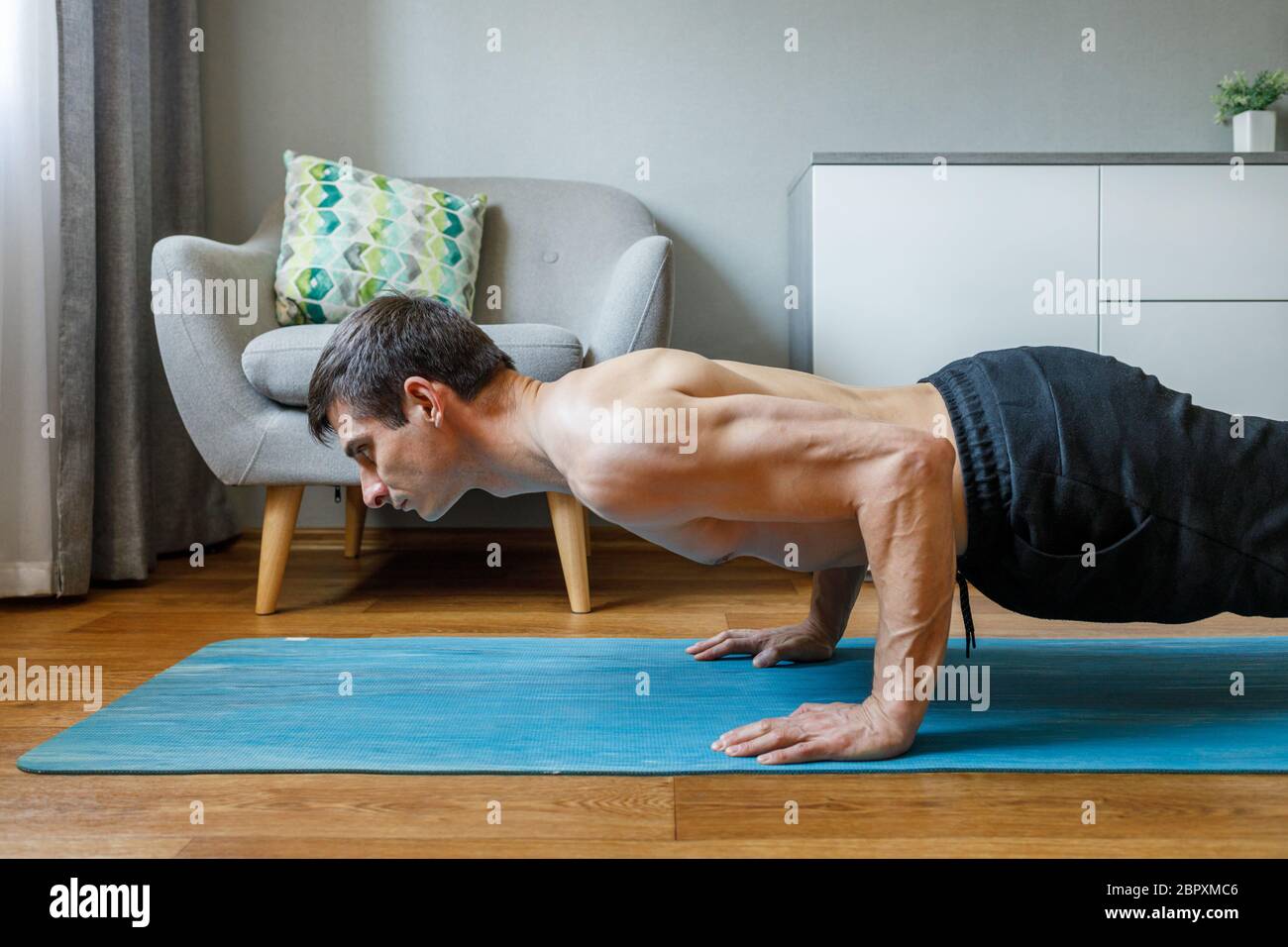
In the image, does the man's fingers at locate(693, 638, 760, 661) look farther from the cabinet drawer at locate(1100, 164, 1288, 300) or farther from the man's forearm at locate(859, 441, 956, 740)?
the cabinet drawer at locate(1100, 164, 1288, 300)

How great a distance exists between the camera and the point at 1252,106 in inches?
102

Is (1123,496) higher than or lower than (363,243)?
lower

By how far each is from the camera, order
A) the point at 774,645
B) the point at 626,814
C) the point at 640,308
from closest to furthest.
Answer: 1. the point at 626,814
2. the point at 774,645
3. the point at 640,308

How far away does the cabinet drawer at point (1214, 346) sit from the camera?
7.56 ft

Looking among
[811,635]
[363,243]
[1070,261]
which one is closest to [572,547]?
[811,635]

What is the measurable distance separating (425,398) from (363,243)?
119 centimetres

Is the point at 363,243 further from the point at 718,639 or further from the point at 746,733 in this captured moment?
the point at 746,733

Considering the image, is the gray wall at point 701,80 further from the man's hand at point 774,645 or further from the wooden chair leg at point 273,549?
the man's hand at point 774,645

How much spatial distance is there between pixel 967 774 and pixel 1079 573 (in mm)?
267

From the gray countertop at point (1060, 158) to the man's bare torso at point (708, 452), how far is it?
47.5 inches

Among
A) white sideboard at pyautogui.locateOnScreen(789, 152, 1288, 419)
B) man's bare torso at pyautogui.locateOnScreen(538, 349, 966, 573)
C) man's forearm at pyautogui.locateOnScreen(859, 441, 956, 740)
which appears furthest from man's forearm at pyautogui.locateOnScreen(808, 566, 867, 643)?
white sideboard at pyautogui.locateOnScreen(789, 152, 1288, 419)

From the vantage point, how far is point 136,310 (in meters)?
2.32
